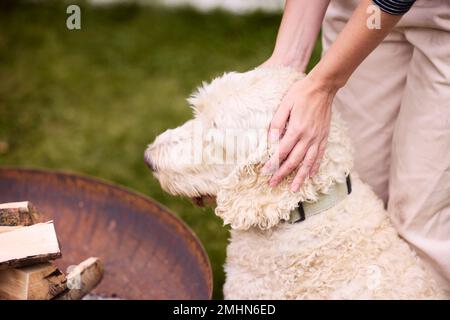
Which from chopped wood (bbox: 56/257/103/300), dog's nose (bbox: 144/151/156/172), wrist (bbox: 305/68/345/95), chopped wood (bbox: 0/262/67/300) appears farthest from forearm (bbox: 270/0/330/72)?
chopped wood (bbox: 0/262/67/300)

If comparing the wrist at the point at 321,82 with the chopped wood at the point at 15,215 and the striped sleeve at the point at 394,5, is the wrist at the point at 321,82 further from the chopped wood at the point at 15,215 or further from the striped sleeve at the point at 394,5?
the chopped wood at the point at 15,215

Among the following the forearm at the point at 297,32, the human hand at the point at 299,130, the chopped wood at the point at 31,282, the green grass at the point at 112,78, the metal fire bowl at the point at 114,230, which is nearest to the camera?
the chopped wood at the point at 31,282

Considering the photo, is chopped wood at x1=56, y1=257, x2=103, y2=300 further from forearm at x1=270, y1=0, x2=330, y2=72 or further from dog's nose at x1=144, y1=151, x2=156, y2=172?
forearm at x1=270, y1=0, x2=330, y2=72

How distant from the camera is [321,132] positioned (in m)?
1.96

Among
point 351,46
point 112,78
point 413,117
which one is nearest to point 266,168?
point 351,46

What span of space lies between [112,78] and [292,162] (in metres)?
3.47

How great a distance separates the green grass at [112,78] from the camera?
13.8 feet

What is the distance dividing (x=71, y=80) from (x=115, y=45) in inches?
25.0

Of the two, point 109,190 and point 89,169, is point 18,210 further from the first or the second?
point 89,169

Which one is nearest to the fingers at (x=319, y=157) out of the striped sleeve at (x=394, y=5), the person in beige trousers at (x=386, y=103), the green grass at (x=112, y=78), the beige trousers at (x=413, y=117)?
the person in beige trousers at (x=386, y=103)

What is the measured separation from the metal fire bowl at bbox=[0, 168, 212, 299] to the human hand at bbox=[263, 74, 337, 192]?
1.84 feet

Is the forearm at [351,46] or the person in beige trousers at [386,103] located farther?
the person in beige trousers at [386,103]

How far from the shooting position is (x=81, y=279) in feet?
6.65

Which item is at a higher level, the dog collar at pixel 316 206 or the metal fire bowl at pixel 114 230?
the dog collar at pixel 316 206
